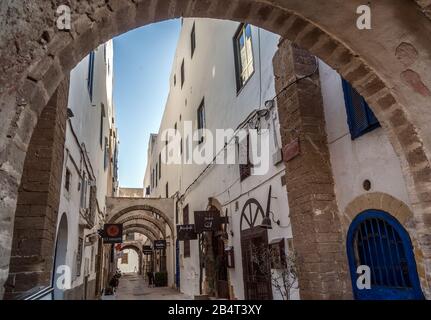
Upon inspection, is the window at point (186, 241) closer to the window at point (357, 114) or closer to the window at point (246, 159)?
the window at point (246, 159)

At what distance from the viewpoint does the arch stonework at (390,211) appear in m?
3.27

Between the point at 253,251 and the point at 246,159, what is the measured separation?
1.92 m

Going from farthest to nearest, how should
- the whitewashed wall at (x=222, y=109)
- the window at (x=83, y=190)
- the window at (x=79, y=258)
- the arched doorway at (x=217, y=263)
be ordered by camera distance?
the arched doorway at (x=217, y=263), the window at (x=83, y=190), the window at (x=79, y=258), the whitewashed wall at (x=222, y=109)

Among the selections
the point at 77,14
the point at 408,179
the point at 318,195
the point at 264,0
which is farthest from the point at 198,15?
the point at 318,195

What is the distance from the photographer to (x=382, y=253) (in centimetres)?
379

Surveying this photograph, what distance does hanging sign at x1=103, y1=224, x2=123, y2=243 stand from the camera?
1145 cm

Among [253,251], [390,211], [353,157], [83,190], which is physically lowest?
[253,251]

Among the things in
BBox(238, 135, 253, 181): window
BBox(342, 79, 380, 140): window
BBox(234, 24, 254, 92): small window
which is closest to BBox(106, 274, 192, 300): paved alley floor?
BBox(238, 135, 253, 181): window

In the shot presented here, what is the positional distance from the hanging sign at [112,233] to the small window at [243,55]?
21.3ft

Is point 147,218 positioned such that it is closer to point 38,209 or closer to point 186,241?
point 186,241

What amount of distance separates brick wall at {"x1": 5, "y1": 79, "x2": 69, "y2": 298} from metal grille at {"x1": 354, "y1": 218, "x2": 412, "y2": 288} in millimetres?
3623

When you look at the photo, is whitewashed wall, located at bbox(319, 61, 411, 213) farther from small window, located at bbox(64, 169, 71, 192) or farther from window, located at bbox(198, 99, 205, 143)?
window, located at bbox(198, 99, 205, 143)

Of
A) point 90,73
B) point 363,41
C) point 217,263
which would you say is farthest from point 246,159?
point 363,41

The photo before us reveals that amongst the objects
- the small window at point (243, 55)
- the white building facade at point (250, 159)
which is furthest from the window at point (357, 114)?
the small window at point (243, 55)
